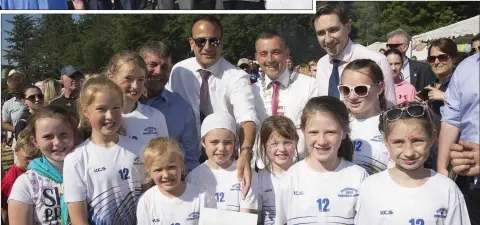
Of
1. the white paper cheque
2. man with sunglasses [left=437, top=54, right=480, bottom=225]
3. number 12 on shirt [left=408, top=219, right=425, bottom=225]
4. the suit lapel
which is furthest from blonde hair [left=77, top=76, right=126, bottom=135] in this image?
the suit lapel

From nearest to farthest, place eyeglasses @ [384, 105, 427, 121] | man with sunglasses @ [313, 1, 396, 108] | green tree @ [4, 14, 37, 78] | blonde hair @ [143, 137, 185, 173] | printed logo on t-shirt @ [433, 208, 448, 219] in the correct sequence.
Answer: printed logo on t-shirt @ [433, 208, 448, 219], eyeglasses @ [384, 105, 427, 121], blonde hair @ [143, 137, 185, 173], man with sunglasses @ [313, 1, 396, 108], green tree @ [4, 14, 37, 78]

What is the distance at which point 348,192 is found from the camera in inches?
117

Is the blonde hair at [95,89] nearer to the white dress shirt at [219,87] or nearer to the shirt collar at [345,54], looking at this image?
the white dress shirt at [219,87]

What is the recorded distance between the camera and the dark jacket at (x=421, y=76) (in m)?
4.44

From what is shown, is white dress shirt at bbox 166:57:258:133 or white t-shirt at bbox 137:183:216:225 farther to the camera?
white dress shirt at bbox 166:57:258:133

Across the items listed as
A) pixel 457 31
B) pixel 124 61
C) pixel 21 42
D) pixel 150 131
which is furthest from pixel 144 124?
pixel 457 31

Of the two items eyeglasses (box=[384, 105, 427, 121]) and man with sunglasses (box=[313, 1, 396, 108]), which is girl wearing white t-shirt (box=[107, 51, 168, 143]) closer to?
man with sunglasses (box=[313, 1, 396, 108])

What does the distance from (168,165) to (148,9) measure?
1077 mm

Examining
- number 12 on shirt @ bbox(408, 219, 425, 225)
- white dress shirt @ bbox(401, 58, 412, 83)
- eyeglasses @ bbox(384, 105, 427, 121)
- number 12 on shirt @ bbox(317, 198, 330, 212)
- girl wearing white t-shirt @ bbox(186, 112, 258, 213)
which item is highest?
white dress shirt @ bbox(401, 58, 412, 83)

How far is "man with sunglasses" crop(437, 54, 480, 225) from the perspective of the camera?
9.54 ft

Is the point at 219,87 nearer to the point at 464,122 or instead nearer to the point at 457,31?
the point at 464,122

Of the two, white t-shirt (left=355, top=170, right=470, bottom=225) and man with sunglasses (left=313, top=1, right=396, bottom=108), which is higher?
man with sunglasses (left=313, top=1, right=396, bottom=108)

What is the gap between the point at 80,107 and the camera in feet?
10.8

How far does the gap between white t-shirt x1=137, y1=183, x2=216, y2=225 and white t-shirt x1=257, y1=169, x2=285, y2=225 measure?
350 mm
